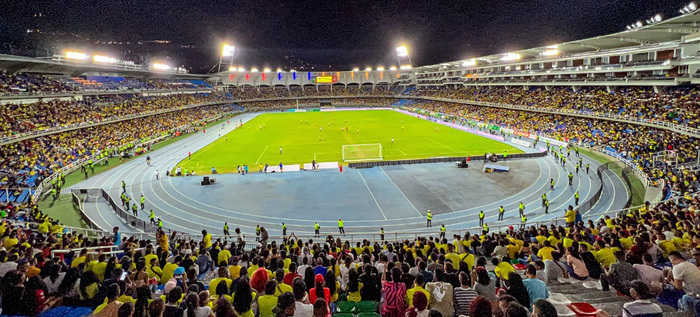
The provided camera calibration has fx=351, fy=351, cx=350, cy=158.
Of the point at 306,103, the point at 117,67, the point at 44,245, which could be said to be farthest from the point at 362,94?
the point at 44,245

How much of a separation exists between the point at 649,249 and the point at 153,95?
3366 inches

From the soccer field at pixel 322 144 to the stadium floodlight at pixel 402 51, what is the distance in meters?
71.7

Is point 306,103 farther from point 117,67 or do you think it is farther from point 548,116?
point 548,116

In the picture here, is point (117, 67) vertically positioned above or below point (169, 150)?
above

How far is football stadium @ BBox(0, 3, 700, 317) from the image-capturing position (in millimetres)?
6477

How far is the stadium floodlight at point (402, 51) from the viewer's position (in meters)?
137

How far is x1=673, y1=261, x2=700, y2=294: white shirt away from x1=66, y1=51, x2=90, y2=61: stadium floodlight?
6987cm

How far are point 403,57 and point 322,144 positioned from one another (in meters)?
98.8

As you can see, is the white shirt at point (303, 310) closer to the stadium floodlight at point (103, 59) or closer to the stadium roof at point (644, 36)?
the stadium roof at point (644, 36)

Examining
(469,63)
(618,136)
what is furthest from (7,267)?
(469,63)

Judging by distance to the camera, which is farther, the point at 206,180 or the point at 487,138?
the point at 487,138

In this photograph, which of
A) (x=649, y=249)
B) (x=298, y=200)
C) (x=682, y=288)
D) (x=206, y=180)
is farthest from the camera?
(x=206, y=180)

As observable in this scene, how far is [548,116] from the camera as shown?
2244 inches

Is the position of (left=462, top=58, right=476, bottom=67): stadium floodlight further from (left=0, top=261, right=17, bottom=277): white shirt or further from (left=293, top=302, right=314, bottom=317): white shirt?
(left=0, top=261, right=17, bottom=277): white shirt
